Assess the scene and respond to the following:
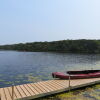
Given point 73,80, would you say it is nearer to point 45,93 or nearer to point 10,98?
point 45,93

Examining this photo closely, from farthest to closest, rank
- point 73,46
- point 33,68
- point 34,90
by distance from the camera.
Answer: point 73,46 → point 33,68 → point 34,90

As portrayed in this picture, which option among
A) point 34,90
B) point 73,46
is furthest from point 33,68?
point 73,46

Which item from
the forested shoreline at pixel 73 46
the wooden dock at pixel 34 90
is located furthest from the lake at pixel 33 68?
the forested shoreline at pixel 73 46

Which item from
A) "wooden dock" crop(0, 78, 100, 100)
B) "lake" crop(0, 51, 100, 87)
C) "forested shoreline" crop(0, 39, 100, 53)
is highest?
"forested shoreline" crop(0, 39, 100, 53)

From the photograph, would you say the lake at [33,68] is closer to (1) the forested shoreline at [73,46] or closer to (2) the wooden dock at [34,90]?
(2) the wooden dock at [34,90]

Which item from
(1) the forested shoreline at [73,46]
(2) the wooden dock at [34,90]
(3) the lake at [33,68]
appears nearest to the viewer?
(2) the wooden dock at [34,90]

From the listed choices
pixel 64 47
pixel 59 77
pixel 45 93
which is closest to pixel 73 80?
pixel 59 77

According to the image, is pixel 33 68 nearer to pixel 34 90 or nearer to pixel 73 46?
pixel 34 90

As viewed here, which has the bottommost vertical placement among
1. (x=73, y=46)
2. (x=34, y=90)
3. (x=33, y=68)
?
(x=33, y=68)

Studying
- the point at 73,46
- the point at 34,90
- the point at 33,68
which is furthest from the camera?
the point at 73,46

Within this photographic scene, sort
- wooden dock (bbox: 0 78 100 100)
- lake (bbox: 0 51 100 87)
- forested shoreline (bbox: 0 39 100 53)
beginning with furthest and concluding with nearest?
forested shoreline (bbox: 0 39 100 53), lake (bbox: 0 51 100 87), wooden dock (bbox: 0 78 100 100)

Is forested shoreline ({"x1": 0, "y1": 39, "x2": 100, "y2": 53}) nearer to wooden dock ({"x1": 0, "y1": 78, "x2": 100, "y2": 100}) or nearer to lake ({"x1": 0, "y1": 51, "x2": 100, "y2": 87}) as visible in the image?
lake ({"x1": 0, "y1": 51, "x2": 100, "y2": 87})

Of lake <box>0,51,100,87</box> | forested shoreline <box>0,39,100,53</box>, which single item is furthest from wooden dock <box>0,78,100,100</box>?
forested shoreline <box>0,39,100,53</box>

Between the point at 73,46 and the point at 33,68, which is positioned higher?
the point at 73,46
